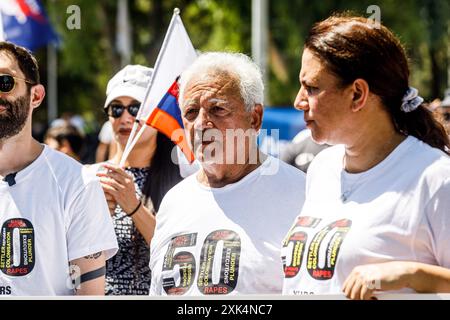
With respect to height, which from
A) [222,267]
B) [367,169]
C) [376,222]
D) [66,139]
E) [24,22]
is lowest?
[222,267]

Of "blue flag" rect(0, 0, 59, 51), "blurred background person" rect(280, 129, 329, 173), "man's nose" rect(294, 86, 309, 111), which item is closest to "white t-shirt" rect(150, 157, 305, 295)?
"man's nose" rect(294, 86, 309, 111)

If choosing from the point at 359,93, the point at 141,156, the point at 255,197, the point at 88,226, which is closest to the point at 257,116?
the point at 255,197

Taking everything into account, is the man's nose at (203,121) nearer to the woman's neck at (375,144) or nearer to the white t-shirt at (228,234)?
the white t-shirt at (228,234)

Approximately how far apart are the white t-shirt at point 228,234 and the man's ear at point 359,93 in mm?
749

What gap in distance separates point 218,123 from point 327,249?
0.89 m

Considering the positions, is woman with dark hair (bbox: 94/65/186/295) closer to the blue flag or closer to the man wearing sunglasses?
the man wearing sunglasses

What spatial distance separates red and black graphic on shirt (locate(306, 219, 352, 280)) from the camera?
273 cm

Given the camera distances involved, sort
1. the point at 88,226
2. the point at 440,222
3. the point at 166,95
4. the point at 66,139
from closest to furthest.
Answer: the point at 440,222, the point at 88,226, the point at 166,95, the point at 66,139

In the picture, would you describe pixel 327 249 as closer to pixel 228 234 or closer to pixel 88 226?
pixel 228 234

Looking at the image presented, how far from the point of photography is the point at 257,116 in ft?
11.8

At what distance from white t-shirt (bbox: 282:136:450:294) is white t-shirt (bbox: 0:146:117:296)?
0.82 m
